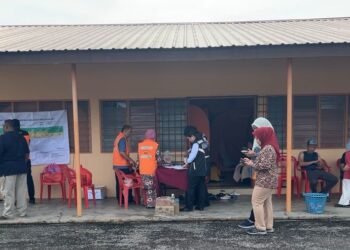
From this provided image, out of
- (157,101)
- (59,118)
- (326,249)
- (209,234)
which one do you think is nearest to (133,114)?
(157,101)

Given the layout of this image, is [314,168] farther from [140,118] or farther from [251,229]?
[140,118]

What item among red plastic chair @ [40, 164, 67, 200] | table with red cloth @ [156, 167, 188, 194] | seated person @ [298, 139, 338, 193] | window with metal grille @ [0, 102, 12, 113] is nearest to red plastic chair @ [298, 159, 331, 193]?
seated person @ [298, 139, 338, 193]

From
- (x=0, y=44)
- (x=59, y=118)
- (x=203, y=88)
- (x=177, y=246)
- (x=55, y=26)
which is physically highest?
(x=55, y=26)

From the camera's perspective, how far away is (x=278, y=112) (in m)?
8.12

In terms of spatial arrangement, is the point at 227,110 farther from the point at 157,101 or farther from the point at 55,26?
the point at 55,26

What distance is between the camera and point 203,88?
319 inches

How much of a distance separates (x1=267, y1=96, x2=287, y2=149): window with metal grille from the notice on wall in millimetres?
4118

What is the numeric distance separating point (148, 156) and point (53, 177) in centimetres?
221

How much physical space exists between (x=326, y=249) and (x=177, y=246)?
192 centimetres

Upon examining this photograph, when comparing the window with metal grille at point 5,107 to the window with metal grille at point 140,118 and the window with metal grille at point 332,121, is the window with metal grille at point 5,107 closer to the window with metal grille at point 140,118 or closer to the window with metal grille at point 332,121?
the window with metal grille at point 140,118

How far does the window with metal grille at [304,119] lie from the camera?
26.7 ft

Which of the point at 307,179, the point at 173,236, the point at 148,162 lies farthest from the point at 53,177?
the point at 307,179

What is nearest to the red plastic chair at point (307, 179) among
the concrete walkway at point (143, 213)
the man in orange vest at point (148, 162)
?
the concrete walkway at point (143, 213)

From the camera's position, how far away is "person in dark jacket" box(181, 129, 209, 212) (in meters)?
6.76
